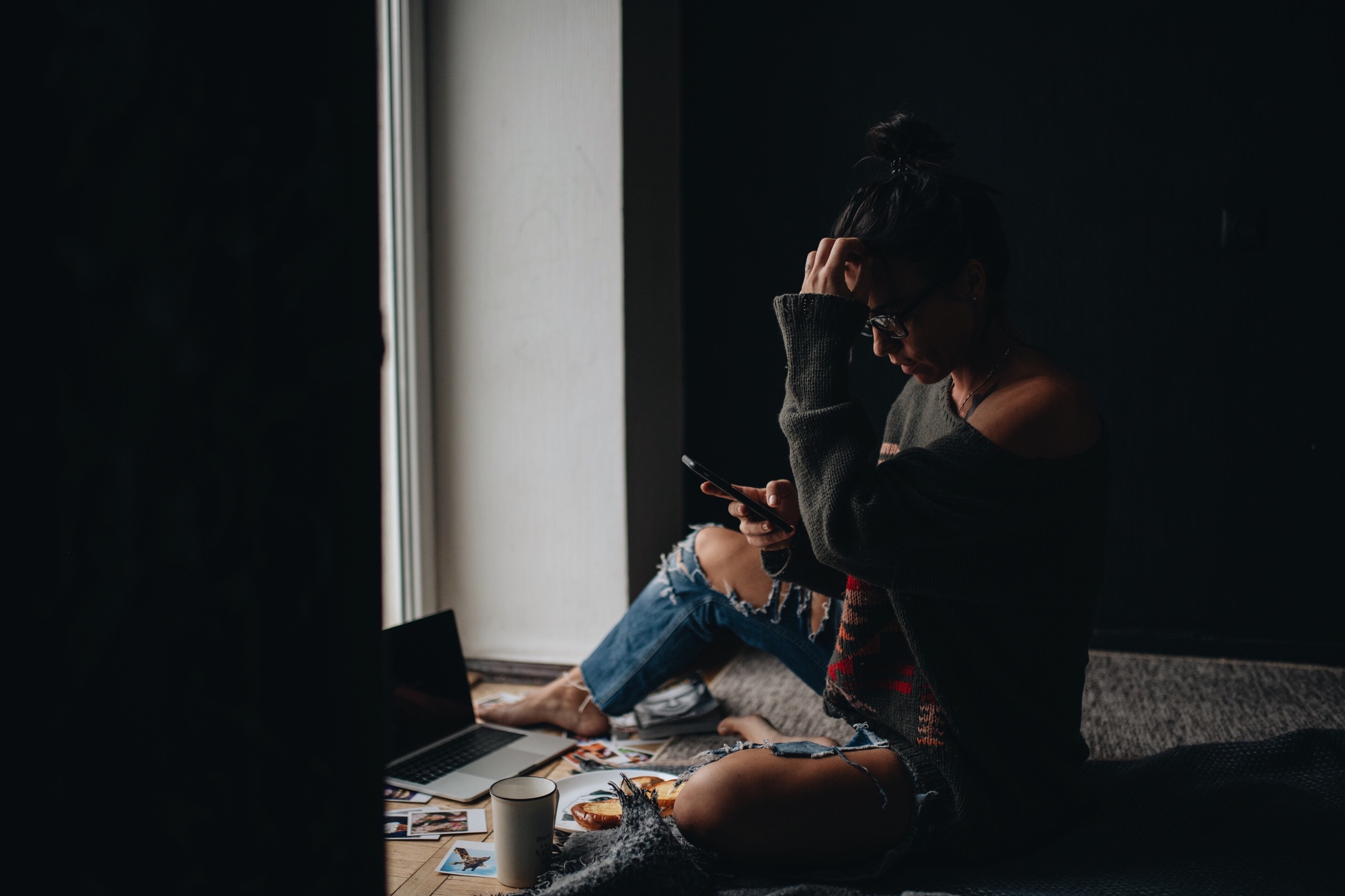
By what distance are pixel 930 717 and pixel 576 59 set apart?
1876 mm

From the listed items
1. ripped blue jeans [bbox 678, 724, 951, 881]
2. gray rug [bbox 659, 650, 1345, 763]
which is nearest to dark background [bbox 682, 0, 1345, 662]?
gray rug [bbox 659, 650, 1345, 763]

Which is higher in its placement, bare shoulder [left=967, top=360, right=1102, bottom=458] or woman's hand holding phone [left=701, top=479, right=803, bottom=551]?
bare shoulder [left=967, top=360, right=1102, bottom=458]

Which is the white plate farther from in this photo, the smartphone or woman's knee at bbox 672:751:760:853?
the smartphone

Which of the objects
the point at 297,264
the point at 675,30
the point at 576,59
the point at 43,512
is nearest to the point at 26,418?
Answer: the point at 43,512

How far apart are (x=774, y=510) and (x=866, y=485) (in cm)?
33

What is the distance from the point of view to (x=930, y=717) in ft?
4.03

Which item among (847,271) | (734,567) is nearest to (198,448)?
(847,271)

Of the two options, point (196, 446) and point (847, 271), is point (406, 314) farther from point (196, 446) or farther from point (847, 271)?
point (196, 446)

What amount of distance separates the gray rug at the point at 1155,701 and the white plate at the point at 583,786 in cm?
24

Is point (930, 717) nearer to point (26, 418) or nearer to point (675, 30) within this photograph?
point (26, 418)

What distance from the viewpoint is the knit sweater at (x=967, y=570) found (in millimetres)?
1164

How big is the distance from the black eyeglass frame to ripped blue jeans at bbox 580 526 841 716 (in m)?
0.50

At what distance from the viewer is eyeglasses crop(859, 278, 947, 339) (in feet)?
4.19

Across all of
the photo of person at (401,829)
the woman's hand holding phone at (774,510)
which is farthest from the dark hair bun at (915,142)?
the photo of person at (401,829)
